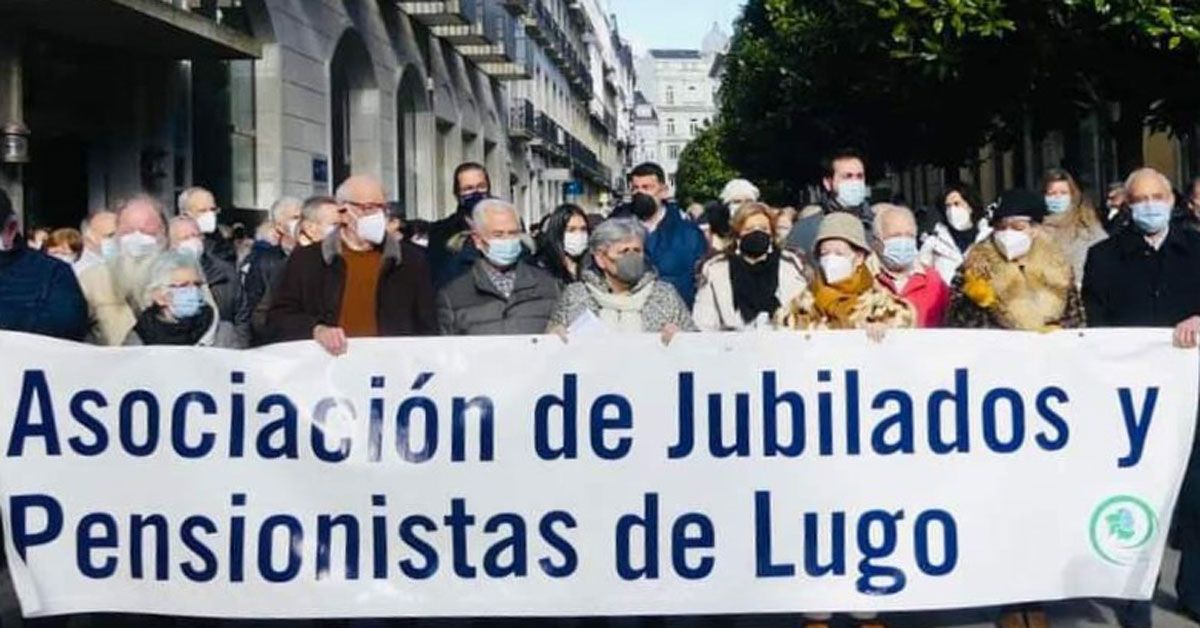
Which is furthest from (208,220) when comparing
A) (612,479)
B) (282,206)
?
(612,479)

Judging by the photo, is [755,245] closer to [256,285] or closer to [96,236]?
[256,285]

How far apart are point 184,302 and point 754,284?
262 cm

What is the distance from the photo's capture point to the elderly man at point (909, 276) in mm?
6805

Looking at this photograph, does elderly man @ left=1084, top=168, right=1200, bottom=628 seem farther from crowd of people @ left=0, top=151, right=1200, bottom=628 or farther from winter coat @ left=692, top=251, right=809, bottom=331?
winter coat @ left=692, top=251, right=809, bottom=331

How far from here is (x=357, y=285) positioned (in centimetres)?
645

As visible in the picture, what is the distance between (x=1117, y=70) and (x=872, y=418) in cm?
1464

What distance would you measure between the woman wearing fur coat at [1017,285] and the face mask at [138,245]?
356cm

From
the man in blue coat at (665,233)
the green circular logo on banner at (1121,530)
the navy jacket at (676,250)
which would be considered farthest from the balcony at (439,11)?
the green circular logo on banner at (1121,530)

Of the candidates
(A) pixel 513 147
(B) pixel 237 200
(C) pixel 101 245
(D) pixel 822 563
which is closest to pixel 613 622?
(D) pixel 822 563

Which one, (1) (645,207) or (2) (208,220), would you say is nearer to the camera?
(1) (645,207)

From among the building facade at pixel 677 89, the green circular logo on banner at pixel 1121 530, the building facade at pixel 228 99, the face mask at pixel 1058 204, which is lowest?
the green circular logo on banner at pixel 1121 530

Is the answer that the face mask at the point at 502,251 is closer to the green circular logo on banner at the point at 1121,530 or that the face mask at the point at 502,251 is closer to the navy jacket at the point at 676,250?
the navy jacket at the point at 676,250

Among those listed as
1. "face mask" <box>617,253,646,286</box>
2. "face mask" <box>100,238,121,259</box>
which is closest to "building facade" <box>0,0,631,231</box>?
"face mask" <box>100,238,121,259</box>

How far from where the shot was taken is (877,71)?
2298cm
